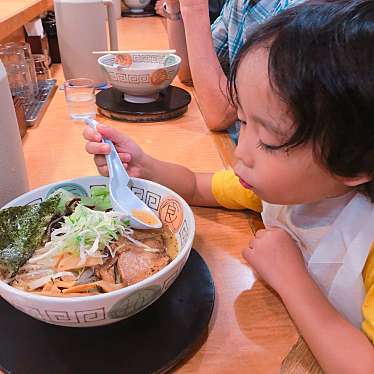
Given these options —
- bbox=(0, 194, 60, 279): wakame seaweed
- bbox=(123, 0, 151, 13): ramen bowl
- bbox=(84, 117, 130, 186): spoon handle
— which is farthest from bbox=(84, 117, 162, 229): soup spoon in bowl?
bbox=(123, 0, 151, 13): ramen bowl

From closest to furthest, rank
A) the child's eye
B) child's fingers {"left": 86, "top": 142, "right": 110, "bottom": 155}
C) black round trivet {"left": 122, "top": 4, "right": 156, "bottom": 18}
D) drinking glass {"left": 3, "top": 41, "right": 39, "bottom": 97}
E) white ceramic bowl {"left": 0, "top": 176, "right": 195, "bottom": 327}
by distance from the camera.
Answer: white ceramic bowl {"left": 0, "top": 176, "right": 195, "bottom": 327}
the child's eye
child's fingers {"left": 86, "top": 142, "right": 110, "bottom": 155}
drinking glass {"left": 3, "top": 41, "right": 39, "bottom": 97}
black round trivet {"left": 122, "top": 4, "right": 156, "bottom": 18}

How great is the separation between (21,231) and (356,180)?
19.4 inches

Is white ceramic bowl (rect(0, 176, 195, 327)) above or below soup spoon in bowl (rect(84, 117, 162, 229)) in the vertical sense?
above

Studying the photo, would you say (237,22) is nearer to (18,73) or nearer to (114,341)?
(18,73)

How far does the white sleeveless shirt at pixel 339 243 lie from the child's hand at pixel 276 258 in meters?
0.03

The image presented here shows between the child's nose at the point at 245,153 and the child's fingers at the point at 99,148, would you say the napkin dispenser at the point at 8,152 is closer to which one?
the child's fingers at the point at 99,148

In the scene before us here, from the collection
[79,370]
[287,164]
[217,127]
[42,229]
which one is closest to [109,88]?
[217,127]

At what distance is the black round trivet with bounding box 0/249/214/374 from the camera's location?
1.75 ft

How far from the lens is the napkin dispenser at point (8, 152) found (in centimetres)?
74

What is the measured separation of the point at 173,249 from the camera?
28.2 inches

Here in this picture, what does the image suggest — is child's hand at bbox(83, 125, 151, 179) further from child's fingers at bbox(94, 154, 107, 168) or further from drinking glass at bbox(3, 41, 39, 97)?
drinking glass at bbox(3, 41, 39, 97)

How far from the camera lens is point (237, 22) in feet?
4.98

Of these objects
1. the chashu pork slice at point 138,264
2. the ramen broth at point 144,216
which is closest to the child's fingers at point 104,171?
the ramen broth at point 144,216

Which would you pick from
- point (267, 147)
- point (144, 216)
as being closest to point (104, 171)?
point (144, 216)
